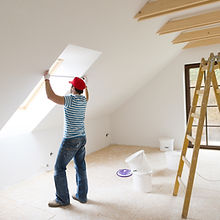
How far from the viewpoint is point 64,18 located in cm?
199

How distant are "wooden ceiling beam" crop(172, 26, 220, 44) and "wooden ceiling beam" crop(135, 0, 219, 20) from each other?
1254mm

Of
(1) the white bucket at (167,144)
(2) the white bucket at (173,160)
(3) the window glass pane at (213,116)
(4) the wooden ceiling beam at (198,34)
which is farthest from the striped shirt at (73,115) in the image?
(3) the window glass pane at (213,116)

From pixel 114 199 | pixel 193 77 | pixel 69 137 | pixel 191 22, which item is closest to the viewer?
pixel 69 137

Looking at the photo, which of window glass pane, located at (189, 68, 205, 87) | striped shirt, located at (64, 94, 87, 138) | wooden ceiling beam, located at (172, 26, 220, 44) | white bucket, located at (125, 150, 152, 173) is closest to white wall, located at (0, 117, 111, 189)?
striped shirt, located at (64, 94, 87, 138)

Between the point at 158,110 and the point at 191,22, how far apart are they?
2.42 meters

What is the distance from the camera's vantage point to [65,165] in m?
2.49

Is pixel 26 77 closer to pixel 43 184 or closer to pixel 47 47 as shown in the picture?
pixel 47 47

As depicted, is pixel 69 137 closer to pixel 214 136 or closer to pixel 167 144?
pixel 167 144

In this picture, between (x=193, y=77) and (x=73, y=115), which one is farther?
(x=193, y=77)

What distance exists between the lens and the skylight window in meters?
2.84

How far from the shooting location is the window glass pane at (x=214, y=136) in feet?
15.5

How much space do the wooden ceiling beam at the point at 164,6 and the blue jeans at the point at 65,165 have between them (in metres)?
1.61

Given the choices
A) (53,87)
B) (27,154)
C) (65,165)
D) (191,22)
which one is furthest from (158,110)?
(65,165)

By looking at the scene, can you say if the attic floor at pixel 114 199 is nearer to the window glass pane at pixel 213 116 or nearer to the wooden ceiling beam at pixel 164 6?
the window glass pane at pixel 213 116
